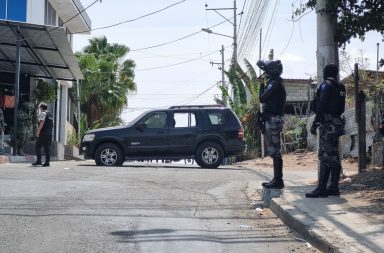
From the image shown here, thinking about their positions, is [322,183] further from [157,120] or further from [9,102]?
[9,102]

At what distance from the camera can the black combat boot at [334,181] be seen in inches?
343

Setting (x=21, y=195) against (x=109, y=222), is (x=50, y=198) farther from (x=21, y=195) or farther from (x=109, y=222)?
(x=109, y=222)

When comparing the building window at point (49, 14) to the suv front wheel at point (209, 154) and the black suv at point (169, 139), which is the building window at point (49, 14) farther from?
the suv front wheel at point (209, 154)

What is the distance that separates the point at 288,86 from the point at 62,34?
19.6 metres

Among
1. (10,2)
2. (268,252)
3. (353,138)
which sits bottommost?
(268,252)


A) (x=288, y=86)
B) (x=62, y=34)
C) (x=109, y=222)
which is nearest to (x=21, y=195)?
(x=109, y=222)

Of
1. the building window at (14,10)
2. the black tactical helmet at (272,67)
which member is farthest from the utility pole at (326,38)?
the building window at (14,10)

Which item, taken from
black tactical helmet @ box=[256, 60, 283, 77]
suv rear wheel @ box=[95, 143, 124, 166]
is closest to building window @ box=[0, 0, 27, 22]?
suv rear wheel @ box=[95, 143, 124, 166]

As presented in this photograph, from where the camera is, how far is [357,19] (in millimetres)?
10344

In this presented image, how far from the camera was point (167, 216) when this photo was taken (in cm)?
796

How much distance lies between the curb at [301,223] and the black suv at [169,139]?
7.87m

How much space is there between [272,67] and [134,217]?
3308 millimetres

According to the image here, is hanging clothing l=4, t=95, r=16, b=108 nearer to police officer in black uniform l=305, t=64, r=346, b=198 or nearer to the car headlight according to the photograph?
the car headlight

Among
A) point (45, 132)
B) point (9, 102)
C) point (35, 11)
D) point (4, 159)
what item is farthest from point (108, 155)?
point (35, 11)
